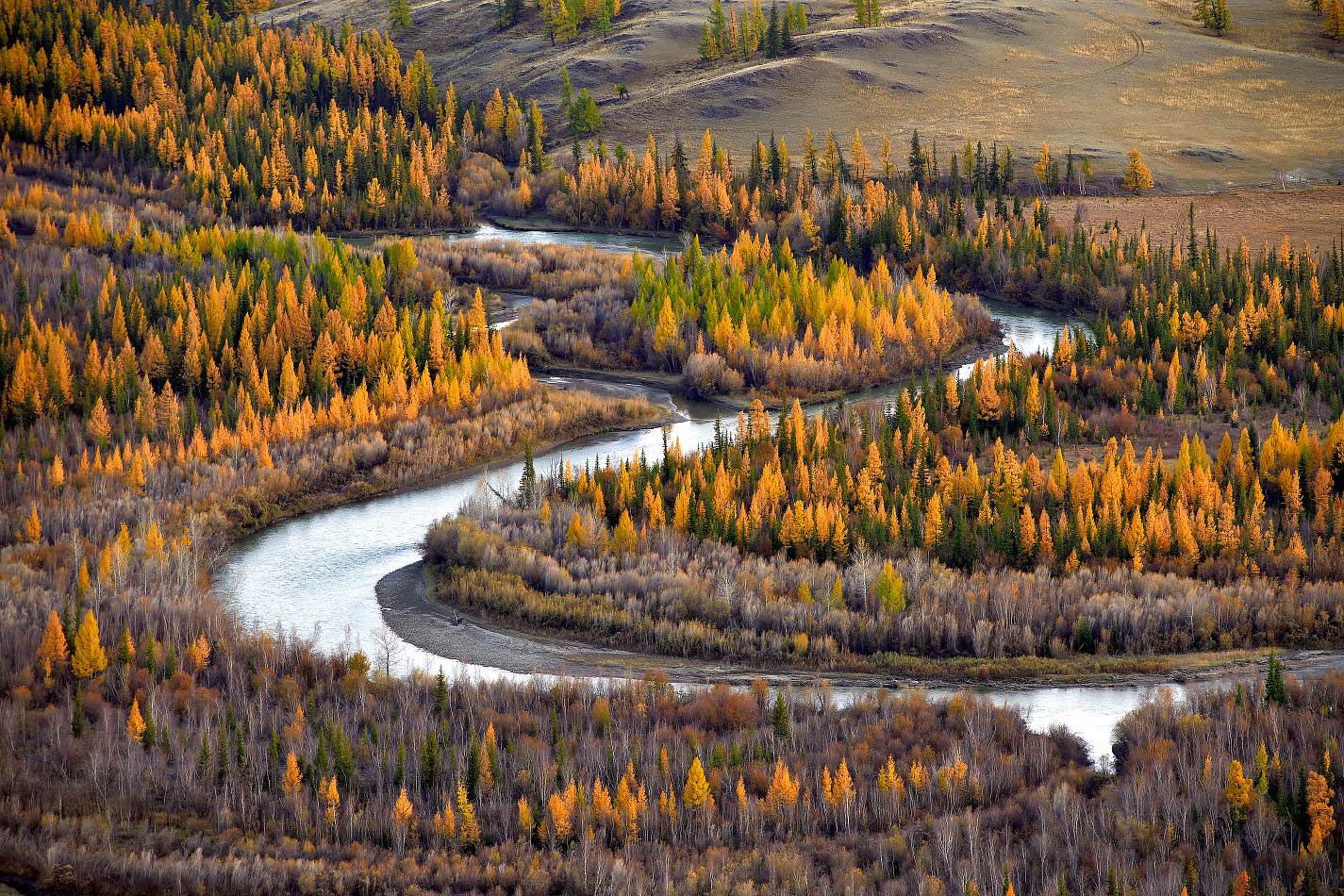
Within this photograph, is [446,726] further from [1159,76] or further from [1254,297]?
[1159,76]

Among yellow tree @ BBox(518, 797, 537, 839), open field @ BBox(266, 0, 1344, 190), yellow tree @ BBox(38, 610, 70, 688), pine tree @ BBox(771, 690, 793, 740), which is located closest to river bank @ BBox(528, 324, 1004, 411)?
pine tree @ BBox(771, 690, 793, 740)

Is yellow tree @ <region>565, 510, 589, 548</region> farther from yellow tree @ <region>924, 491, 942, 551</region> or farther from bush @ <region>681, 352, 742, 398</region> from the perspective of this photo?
bush @ <region>681, 352, 742, 398</region>

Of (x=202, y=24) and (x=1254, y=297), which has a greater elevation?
(x=202, y=24)

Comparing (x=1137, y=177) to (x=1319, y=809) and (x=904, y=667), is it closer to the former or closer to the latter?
(x=904, y=667)

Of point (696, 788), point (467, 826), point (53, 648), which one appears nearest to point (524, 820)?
point (467, 826)

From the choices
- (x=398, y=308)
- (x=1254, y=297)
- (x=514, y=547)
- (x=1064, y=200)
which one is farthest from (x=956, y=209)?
(x=514, y=547)
